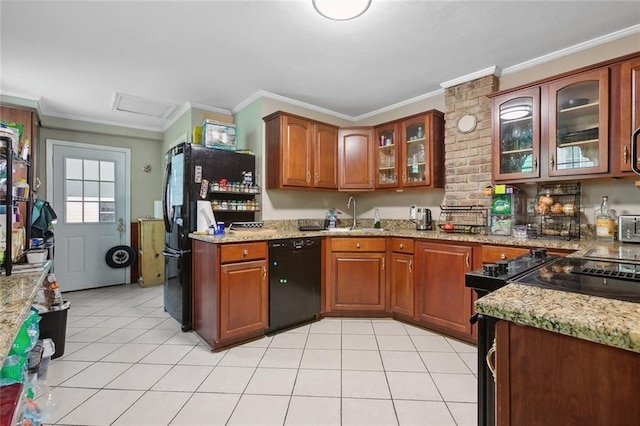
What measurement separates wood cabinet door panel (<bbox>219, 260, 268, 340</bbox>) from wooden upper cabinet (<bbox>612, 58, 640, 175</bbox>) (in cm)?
269

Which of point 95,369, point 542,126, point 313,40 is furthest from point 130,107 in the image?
point 542,126

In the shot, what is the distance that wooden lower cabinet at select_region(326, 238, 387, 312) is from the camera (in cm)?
304

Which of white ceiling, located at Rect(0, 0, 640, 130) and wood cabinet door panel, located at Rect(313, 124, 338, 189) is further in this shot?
wood cabinet door panel, located at Rect(313, 124, 338, 189)

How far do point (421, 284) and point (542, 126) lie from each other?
161 centimetres

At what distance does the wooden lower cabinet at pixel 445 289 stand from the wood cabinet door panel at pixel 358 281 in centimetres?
40

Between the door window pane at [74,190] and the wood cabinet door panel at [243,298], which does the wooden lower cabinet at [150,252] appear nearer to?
the door window pane at [74,190]

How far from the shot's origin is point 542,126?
2348mm

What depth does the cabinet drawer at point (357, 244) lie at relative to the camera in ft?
9.96

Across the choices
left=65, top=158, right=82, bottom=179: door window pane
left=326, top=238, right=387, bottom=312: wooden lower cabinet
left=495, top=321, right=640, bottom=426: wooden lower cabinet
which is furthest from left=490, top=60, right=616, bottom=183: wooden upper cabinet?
left=65, top=158, right=82, bottom=179: door window pane

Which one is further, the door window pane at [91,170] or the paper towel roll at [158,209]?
the paper towel roll at [158,209]

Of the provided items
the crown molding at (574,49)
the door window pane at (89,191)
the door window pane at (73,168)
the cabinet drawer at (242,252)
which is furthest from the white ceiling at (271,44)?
the cabinet drawer at (242,252)

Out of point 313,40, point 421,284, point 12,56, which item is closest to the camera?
point 313,40

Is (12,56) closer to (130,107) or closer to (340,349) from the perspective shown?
(130,107)

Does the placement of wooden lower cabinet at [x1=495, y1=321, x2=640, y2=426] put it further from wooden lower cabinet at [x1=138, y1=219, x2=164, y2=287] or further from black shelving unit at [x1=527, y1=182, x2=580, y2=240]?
wooden lower cabinet at [x1=138, y1=219, x2=164, y2=287]
